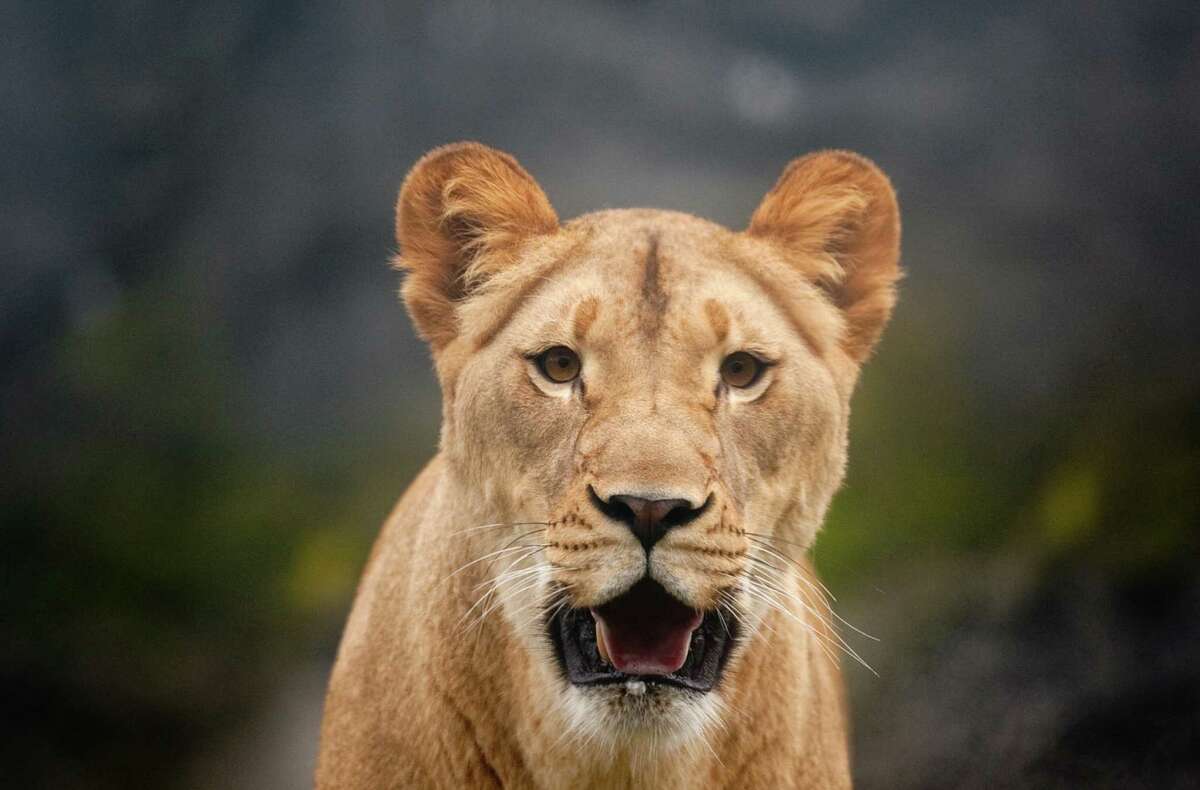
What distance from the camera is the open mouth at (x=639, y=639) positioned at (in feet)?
8.14

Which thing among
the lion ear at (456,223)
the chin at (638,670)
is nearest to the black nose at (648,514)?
the chin at (638,670)

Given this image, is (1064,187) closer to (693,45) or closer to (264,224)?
(693,45)

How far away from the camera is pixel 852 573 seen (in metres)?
5.75

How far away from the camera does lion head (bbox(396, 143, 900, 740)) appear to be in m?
2.38

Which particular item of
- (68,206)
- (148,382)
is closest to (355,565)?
(148,382)

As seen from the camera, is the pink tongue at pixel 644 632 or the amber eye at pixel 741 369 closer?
the pink tongue at pixel 644 632

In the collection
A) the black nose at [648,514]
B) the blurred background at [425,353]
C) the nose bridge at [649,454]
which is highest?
the blurred background at [425,353]

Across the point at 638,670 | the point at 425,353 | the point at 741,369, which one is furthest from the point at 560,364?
the point at 425,353

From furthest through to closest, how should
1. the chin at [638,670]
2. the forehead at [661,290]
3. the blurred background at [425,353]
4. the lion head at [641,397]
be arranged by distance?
the blurred background at [425,353], the forehead at [661,290], the chin at [638,670], the lion head at [641,397]

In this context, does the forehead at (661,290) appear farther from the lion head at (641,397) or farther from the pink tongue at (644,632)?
the pink tongue at (644,632)

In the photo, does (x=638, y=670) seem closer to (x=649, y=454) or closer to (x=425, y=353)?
(x=649, y=454)

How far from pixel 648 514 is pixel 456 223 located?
113 cm

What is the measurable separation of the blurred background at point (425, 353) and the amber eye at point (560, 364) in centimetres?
305

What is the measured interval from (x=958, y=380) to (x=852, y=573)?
3.47 ft
